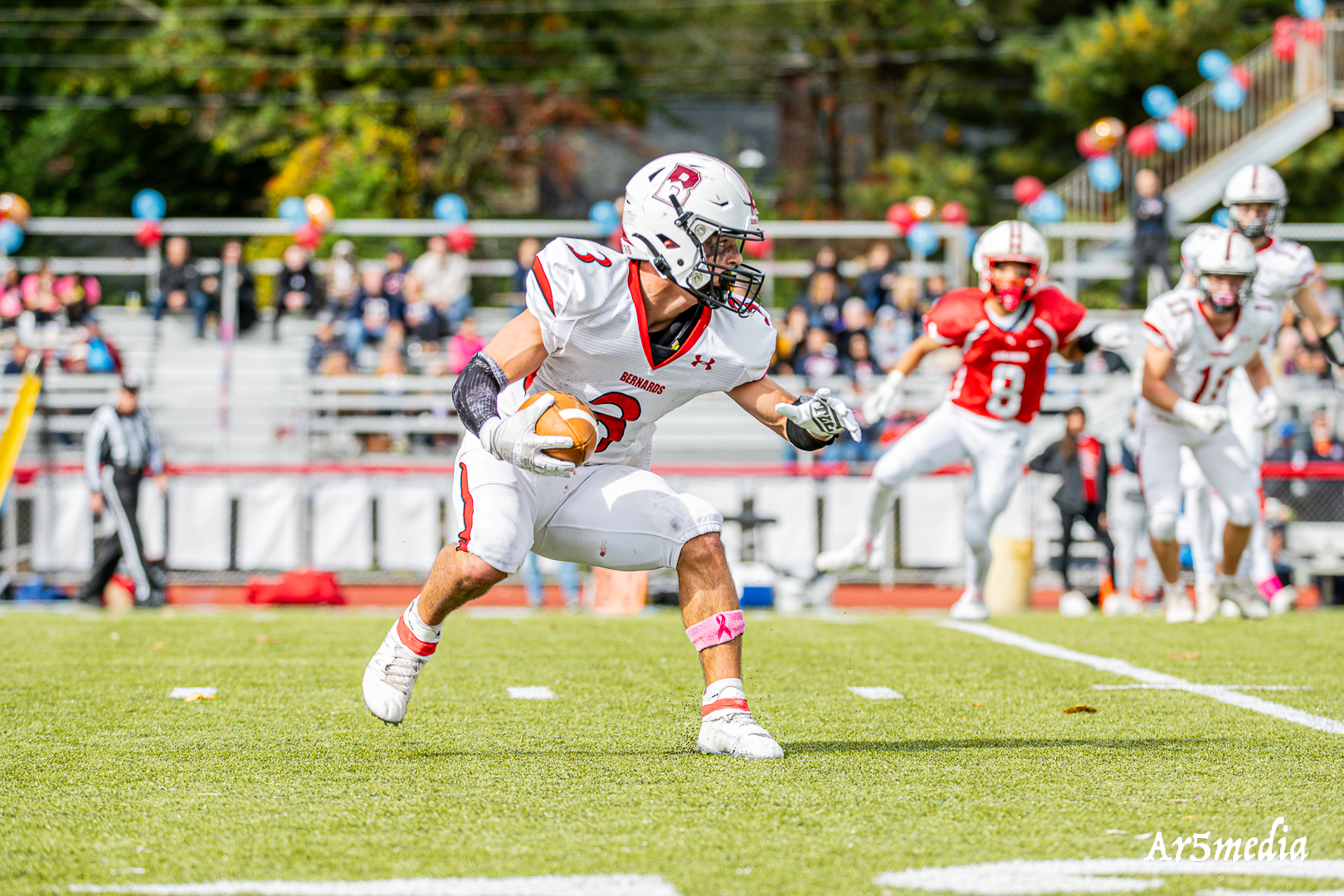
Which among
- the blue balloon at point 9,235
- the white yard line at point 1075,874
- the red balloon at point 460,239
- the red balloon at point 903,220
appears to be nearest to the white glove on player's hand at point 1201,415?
the white yard line at point 1075,874

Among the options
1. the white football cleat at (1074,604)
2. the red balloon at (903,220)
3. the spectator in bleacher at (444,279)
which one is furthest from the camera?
the red balloon at (903,220)

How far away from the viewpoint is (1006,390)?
7582mm

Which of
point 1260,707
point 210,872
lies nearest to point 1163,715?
point 1260,707

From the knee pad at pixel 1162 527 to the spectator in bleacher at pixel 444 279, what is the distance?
8763mm

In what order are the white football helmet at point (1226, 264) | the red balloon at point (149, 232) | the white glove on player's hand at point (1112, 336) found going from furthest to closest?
the red balloon at point (149, 232), the white football helmet at point (1226, 264), the white glove on player's hand at point (1112, 336)

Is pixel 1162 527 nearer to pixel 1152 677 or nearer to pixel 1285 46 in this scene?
pixel 1152 677

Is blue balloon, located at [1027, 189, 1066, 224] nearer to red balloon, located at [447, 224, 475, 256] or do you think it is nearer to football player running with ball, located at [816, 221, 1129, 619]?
red balloon, located at [447, 224, 475, 256]

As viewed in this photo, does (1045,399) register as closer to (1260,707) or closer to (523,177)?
(1260,707)

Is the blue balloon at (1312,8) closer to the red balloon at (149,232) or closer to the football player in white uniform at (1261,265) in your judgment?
the football player in white uniform at (1261,265)

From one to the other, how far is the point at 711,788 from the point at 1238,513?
5.29 metres

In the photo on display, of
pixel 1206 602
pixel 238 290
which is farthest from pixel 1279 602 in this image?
pixel 238 290

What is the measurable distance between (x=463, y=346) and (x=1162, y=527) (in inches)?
288

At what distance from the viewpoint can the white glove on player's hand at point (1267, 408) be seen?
8.31 metres

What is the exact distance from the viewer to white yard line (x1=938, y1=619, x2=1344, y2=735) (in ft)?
15.1
